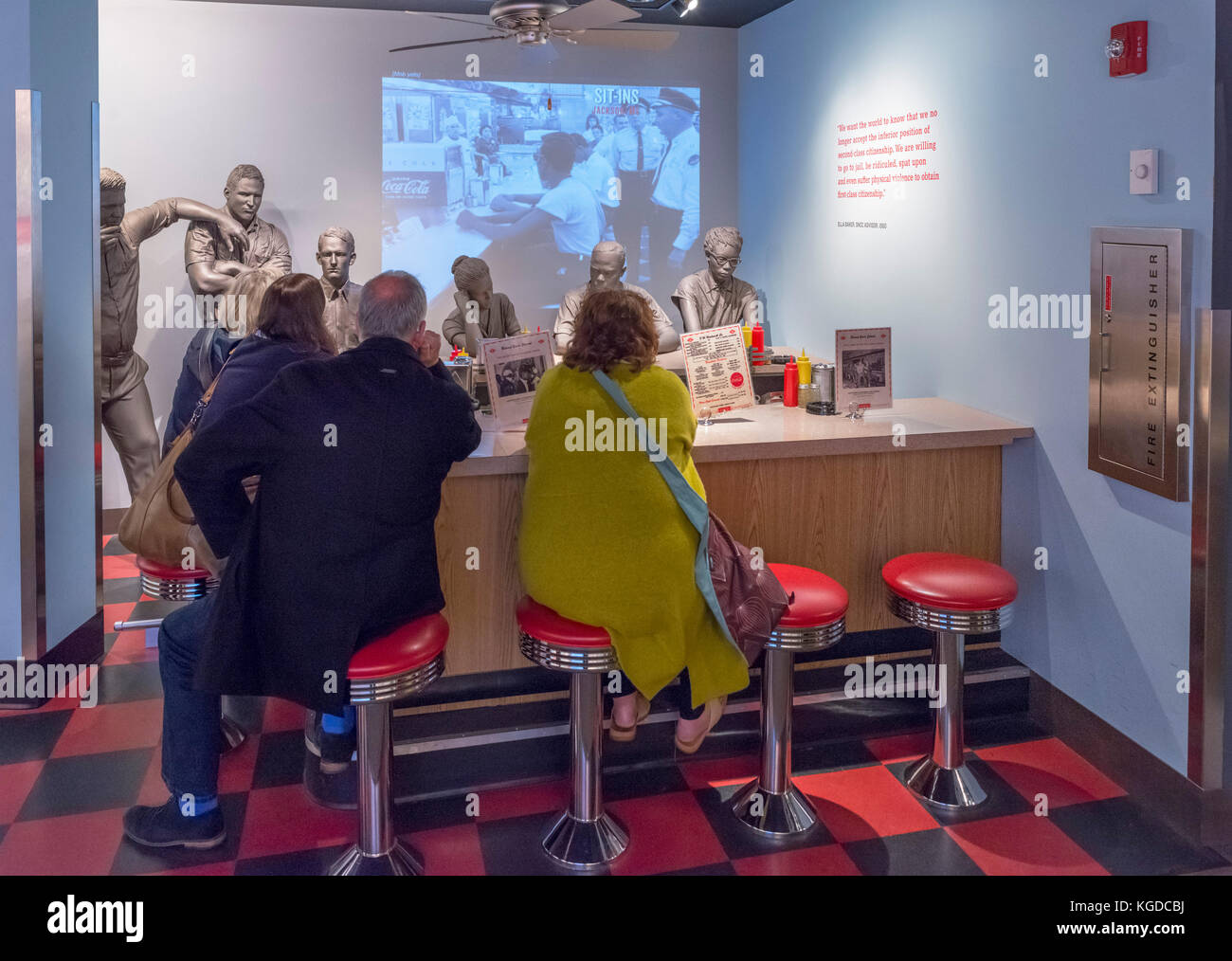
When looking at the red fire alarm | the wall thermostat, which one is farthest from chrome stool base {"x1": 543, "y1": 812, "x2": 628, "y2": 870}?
the red fire alarm

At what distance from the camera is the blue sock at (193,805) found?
2887 mm

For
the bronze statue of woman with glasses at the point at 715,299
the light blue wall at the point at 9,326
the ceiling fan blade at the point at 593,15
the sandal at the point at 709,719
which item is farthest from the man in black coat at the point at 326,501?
the bronze statue of woman with glasses at the point at 715,299

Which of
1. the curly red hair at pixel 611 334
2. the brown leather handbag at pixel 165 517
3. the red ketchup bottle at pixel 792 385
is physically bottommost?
the brown leather handbag at pixel 165 517

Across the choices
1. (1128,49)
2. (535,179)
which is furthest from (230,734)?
(535,179)

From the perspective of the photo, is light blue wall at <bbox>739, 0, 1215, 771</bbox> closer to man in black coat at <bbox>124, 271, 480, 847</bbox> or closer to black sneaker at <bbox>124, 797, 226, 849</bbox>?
man in black coat at <bbox>124, 271, 480, 847</bbox>

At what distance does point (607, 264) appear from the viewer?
571cm

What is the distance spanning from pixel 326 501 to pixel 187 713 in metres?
0.82

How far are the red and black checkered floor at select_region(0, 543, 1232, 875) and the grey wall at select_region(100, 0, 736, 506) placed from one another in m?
3.21

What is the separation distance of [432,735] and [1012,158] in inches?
105

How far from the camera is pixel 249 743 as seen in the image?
3.52 metres

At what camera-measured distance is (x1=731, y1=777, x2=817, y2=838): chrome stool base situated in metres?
2.97

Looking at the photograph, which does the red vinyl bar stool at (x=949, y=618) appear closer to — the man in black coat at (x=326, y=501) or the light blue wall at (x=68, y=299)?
the man in black coat at (x=326, y=501)

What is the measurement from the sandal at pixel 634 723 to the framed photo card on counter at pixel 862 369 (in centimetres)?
131

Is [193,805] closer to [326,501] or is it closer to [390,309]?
[326,501]
